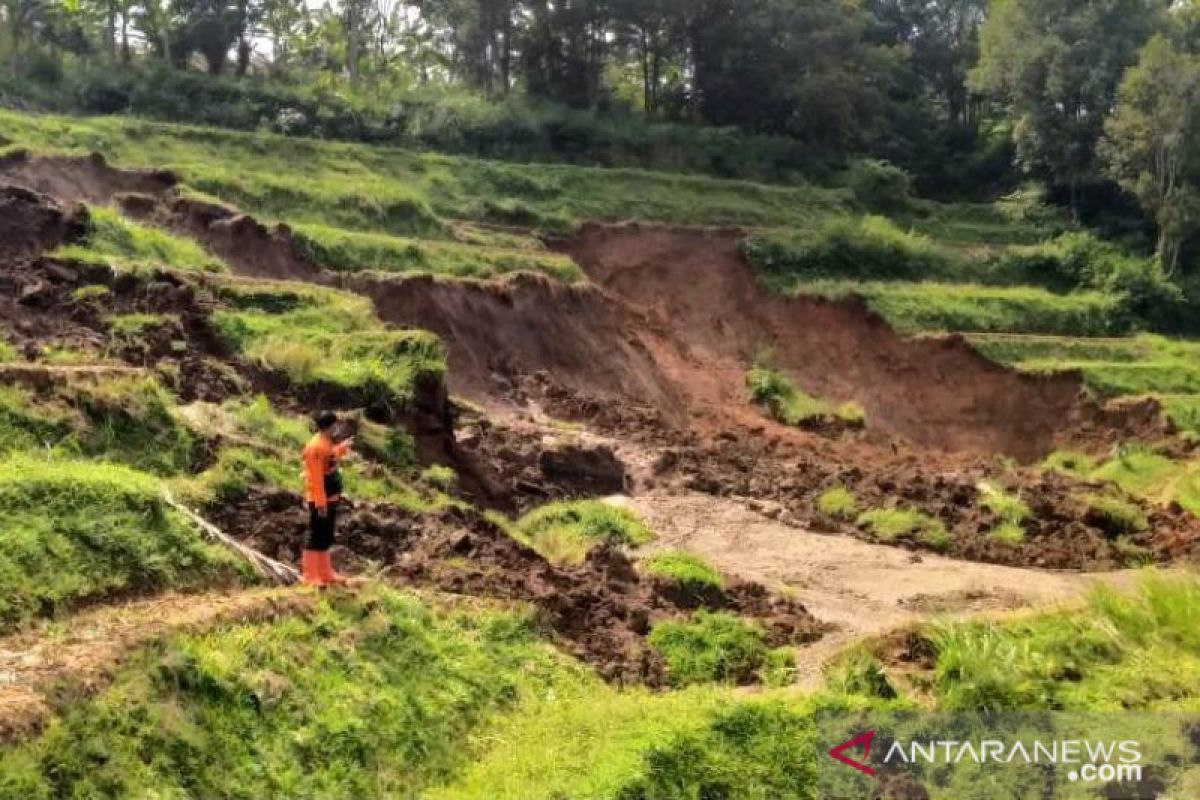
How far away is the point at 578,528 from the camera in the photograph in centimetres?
1599

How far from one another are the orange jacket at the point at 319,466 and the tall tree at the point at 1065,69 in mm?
35956

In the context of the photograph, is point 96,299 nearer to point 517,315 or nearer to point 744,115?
point 517,315

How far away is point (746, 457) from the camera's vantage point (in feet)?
72.7

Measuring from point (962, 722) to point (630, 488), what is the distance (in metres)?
10.5

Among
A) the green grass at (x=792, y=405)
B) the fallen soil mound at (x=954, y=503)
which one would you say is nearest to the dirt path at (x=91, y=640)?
the fallen soil mound at (x=954, y=503)

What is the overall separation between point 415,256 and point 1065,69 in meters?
25.2

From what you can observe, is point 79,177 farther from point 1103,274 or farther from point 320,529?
point 1103,274

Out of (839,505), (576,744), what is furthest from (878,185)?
(576,744)

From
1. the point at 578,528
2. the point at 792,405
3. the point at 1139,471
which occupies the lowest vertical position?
the point at 1139,471

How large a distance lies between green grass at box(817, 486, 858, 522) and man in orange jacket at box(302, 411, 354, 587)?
36.7 feet

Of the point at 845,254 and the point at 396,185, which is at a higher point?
the point at 396,185

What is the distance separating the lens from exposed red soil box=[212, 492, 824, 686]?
11.2 m

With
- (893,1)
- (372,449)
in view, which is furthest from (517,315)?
(893,1)

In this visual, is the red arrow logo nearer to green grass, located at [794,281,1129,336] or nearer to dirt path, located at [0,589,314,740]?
dirt path, located at [0,589,314,740]
